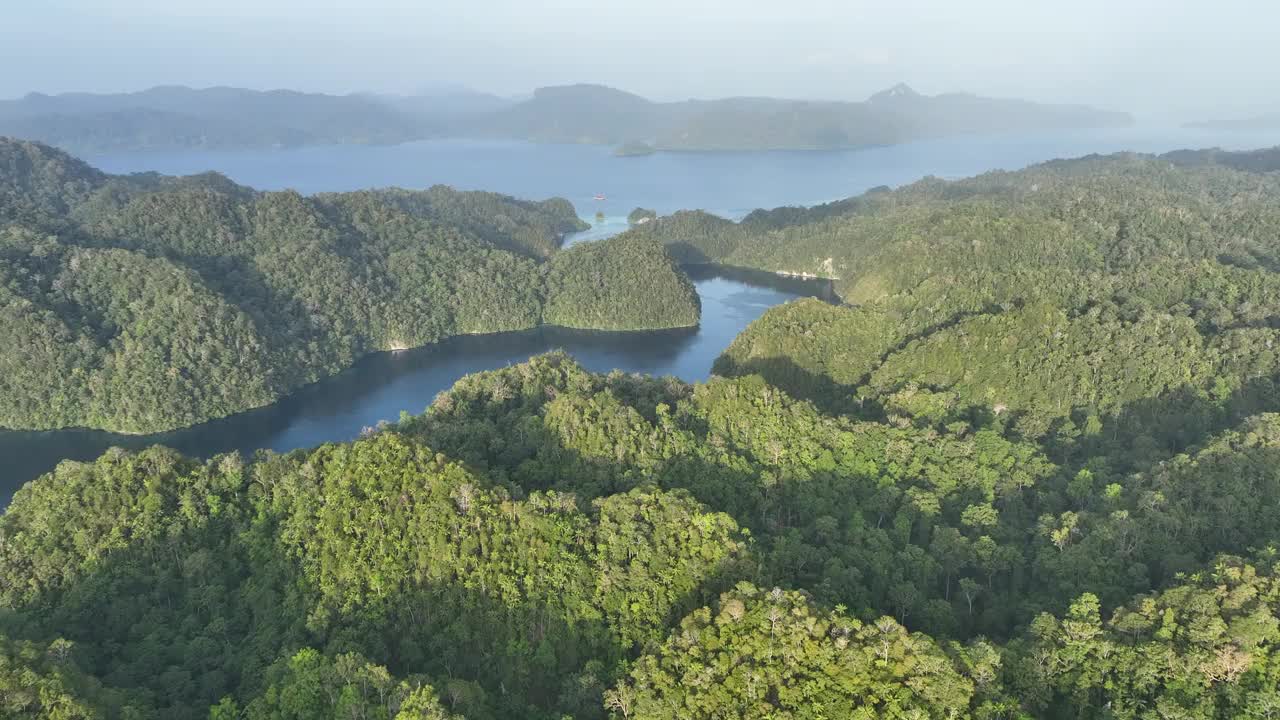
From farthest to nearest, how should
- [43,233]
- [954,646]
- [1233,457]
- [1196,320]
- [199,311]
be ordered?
[43,233] < [199,311] < [1196,320] < [1233,457] < [954,646]

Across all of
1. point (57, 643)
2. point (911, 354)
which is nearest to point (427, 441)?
point (57, 643)

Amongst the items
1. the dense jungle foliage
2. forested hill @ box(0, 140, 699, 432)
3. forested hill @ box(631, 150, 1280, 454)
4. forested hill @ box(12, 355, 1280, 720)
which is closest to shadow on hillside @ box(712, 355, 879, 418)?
forested hill @ box(631, 150, 1280, 454)

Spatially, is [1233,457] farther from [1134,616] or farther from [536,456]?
[536,456]

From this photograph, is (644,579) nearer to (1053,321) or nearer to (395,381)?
(1053,321)

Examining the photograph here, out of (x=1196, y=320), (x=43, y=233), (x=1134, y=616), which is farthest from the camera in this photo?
(x=43, y=233)

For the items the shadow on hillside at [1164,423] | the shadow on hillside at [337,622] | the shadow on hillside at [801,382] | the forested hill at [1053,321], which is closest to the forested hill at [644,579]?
the shadow on hillside at [337,622]

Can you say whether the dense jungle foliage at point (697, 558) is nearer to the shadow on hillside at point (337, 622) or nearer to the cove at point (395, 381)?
the shadow on hillside at point (337, 622)

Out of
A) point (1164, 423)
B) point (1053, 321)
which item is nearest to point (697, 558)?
point (1164, 423)

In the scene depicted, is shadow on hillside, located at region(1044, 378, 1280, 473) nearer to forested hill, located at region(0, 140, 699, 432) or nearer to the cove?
the cove
